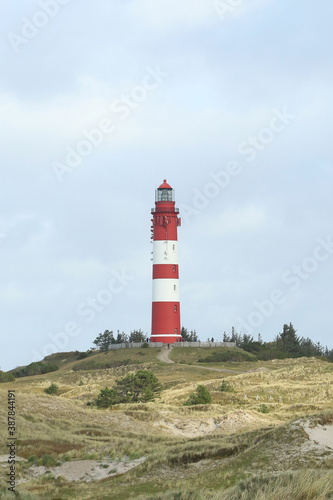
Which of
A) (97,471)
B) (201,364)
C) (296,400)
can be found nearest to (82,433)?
(97,471)

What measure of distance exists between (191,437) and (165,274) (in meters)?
48.1

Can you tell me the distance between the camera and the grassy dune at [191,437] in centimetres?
2284

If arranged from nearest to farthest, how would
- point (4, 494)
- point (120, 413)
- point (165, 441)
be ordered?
point (4, 494)
point (165, 441)
point (120, 413)

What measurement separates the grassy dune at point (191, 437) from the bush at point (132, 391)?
1.29 meters

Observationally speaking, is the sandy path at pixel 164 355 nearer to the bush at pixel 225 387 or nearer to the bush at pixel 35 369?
the bush at pixel 35 369

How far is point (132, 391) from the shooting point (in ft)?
203

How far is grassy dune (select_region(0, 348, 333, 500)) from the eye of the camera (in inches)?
899

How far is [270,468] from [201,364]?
215 ft

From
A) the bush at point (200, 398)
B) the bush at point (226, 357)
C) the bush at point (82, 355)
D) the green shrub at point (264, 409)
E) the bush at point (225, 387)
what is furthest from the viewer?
the bush at point (82, 355)

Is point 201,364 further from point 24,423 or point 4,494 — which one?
point 4,494

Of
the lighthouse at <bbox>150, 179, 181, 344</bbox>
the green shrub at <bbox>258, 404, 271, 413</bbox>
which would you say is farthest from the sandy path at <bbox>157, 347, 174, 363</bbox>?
the green shrub at <bbox>258, 404, 271, 413</bbox>

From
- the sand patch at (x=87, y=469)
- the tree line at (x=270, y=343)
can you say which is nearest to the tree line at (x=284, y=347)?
the tree line at (x=270, y=343)

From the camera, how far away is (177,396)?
2420 inches

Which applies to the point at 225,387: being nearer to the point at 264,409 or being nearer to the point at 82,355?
the point at 264,409
